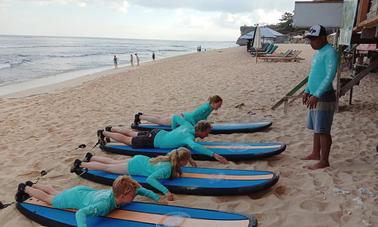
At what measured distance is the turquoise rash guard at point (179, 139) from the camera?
4.42m

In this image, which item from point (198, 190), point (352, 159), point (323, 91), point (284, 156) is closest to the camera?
point (198, 190)

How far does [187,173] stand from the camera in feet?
13.2

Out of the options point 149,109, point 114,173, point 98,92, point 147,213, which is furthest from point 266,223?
point 98,92

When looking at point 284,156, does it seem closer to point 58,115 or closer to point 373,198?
point 373,198

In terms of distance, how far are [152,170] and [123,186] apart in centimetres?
89

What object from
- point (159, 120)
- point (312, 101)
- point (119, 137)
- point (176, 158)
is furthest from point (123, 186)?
point (159, 120)

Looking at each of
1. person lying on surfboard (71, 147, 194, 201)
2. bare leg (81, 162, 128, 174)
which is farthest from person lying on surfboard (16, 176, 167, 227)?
bare leg (81, 162, 128, 174)

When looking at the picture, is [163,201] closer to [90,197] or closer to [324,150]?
[90,197]

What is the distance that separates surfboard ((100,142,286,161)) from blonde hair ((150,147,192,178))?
3.10 feet

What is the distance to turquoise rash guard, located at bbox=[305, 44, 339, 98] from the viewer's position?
380 centimetres

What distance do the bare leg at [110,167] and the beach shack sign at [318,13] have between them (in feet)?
19.9

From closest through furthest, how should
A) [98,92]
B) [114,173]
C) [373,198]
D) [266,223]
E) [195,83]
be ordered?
1. [266,223]
2. [373,198]
3. [114,173]
4. [98,92]
5. [195,83]

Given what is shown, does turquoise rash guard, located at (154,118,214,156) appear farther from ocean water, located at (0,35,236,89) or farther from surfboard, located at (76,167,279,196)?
ocean water, located at (0,35,236,89)

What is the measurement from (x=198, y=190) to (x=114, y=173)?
3.95 ft
